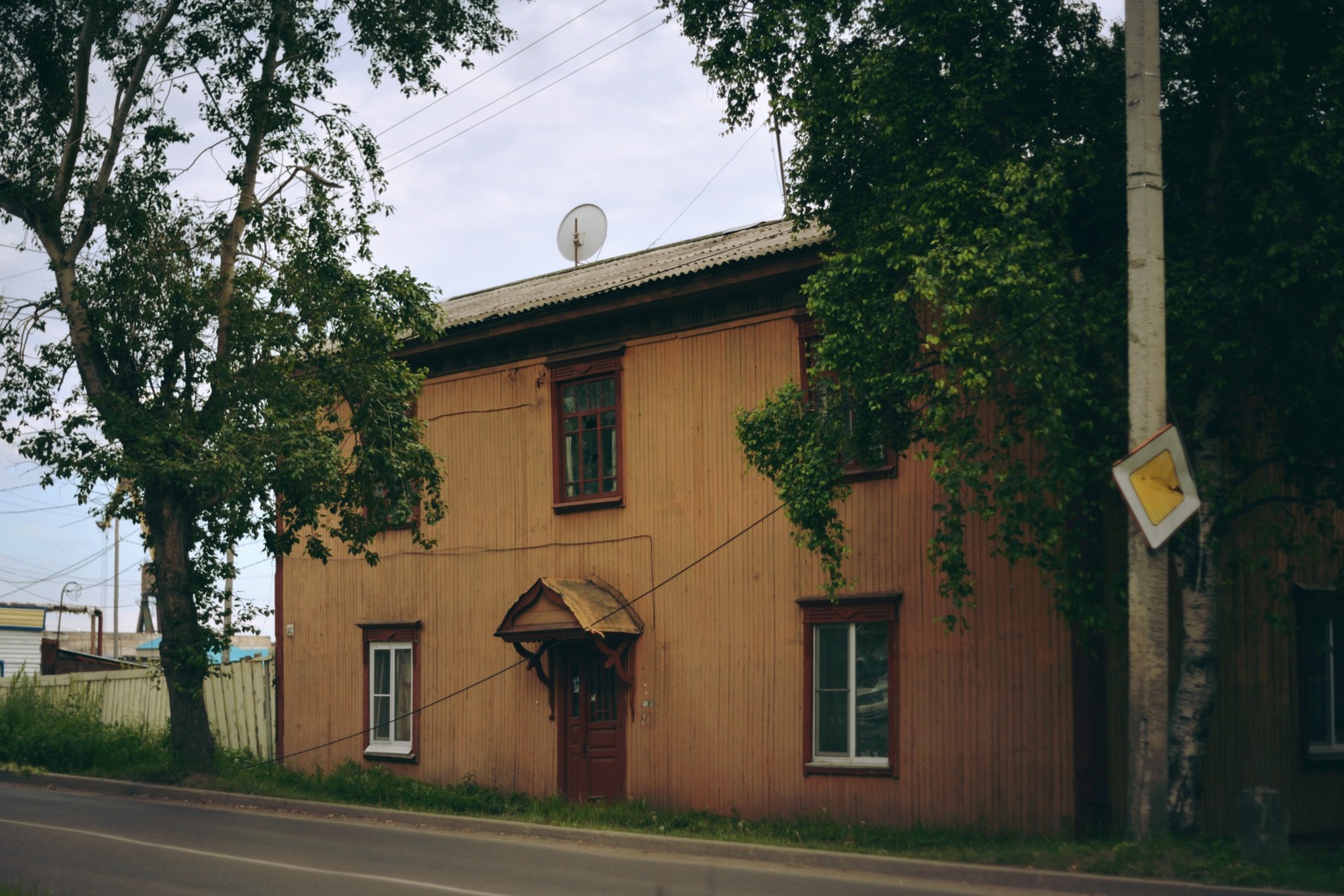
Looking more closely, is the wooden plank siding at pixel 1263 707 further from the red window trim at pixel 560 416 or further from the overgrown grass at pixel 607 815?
the red window trim at pixel 560 416

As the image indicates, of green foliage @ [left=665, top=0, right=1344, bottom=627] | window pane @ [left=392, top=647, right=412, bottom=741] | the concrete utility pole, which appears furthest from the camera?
window pane @ [left=392, top=647, right=412, bottom=741]

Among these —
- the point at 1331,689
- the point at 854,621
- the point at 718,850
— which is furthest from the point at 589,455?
the point at 1331,689

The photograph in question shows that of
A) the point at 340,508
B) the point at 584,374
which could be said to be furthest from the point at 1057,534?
the point at 340,508

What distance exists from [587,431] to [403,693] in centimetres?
561

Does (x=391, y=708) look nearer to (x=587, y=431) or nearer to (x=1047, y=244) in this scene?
(x=587, y=431)

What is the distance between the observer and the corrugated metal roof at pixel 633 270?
56.2 feet

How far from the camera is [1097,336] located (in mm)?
11984

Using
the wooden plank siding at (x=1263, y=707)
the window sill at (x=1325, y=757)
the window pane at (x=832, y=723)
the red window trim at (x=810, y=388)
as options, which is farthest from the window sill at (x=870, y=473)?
the window sill at (x=1325, y=757)

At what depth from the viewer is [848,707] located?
1577 cm

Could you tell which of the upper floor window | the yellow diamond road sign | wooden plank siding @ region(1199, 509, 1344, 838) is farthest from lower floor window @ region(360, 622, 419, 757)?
the yellow diamond road sign

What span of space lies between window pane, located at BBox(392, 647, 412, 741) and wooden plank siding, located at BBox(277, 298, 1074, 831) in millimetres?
451

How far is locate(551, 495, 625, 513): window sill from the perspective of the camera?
18453 millimetres

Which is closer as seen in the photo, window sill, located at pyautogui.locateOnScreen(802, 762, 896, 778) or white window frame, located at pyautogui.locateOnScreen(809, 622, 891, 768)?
window sill, located at pyautogui.locateOnScreen(802, 762, 896, 778)

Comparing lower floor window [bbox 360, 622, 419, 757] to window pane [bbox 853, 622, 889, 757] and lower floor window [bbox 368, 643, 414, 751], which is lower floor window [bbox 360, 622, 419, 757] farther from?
window pane [bbox 853, 622, 889, 757]
